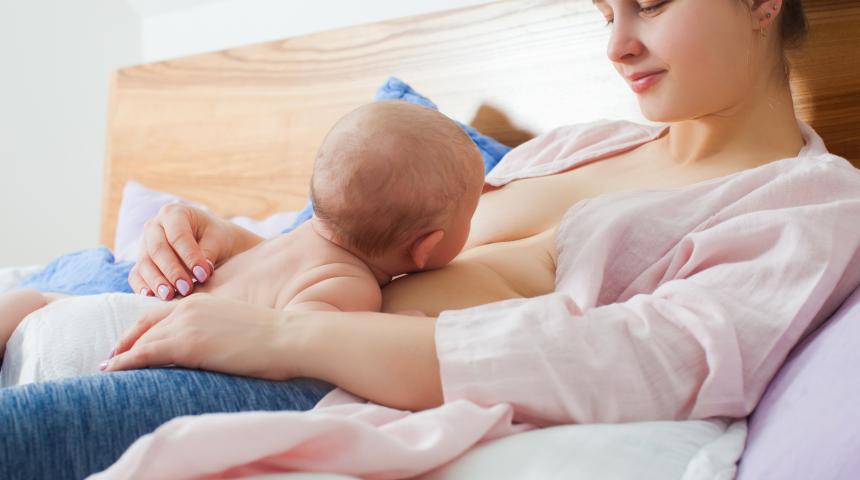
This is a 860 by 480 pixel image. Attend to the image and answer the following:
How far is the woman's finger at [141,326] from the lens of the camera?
0.99m

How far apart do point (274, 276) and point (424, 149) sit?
0.24 m

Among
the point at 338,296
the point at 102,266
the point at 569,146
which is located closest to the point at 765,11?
the point at 569,146

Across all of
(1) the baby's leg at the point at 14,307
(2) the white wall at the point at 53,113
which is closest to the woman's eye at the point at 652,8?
(1) the baby's leg at the point at 14,307

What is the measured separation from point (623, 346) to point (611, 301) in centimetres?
27

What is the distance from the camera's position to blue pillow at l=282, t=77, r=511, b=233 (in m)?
1.72

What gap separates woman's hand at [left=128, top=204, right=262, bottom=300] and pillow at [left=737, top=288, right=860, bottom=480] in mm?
705

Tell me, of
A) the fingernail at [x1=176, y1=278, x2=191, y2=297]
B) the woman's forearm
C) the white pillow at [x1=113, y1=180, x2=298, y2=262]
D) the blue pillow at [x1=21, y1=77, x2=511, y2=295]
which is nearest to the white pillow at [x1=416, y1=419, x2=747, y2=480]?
the woman's forearm

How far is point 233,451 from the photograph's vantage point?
2.34ft

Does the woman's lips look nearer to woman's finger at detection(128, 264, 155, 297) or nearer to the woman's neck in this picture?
the woman's neck

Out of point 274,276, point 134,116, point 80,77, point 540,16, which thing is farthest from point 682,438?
point 80,77

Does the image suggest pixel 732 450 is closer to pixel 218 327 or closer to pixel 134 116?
pixel 218 327

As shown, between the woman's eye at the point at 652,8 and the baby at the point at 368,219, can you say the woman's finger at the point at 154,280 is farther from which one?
the woman's eye at the point at 652,8

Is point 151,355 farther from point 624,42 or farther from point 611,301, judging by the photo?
point 624,42

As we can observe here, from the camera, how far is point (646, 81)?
1.30 metres
